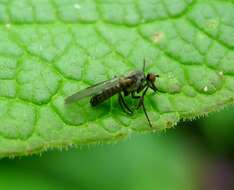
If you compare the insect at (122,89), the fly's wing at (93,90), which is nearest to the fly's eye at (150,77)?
the insect at (122,89)

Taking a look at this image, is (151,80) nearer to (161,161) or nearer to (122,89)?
(122,89)

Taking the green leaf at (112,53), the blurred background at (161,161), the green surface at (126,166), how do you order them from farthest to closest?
the blurred background at (161,161) < the green surface at (126,166) < the green leaf at (112,53)

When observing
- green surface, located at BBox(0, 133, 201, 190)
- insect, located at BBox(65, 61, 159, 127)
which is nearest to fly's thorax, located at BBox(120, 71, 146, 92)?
insect, located at BBox(65, 61, 159, 127)

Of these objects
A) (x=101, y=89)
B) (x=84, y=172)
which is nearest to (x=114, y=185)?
(x=84, y=172)

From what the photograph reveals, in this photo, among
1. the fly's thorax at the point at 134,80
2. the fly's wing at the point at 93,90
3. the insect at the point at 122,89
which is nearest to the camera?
the fly's wing at the point at 93,90

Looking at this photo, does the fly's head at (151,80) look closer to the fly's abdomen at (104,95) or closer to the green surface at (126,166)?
the fly's abdomen at (104,95)

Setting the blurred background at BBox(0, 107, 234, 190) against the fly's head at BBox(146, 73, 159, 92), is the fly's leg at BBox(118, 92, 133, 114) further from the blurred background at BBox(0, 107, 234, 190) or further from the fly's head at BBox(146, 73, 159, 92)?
the blurred background at BBox(0, 107, 234, 190)

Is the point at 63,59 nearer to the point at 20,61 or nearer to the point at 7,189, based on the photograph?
the point at 20,61
